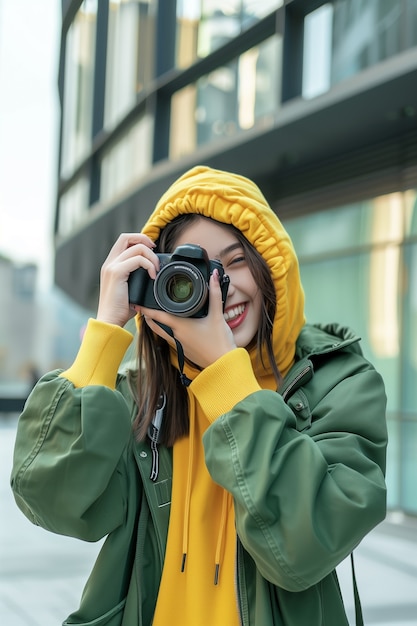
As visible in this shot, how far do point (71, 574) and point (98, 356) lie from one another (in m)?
3.62

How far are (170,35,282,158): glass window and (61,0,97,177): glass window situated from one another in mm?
4580

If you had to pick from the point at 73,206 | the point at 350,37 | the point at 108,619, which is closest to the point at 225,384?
the point at 108,619

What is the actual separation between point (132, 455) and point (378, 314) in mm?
6312

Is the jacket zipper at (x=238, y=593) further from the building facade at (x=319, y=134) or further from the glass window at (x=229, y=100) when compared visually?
the glass window at (x=229, y=100)

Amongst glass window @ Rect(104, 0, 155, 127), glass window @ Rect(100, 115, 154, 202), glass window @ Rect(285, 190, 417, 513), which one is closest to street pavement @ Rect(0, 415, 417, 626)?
glass window @ Rect(285, 190, 417, 513)

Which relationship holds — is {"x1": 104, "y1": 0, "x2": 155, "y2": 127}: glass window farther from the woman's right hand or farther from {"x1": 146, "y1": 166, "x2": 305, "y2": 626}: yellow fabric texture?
the woman's right hand

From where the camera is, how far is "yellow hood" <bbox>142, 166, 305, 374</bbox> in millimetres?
1554

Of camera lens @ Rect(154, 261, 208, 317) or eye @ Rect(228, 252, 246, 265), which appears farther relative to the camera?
eye @ Rect(228, 252, 246, 265)

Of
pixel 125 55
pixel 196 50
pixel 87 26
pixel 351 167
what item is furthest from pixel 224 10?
pixel 87 26

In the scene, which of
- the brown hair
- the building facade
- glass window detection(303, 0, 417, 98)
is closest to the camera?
the brown hair

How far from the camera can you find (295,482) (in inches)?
48.2

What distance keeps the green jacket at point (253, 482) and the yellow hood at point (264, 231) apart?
0.18 feet

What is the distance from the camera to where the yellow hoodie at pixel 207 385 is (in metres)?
1.37

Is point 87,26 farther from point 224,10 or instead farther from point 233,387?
point 233,387
